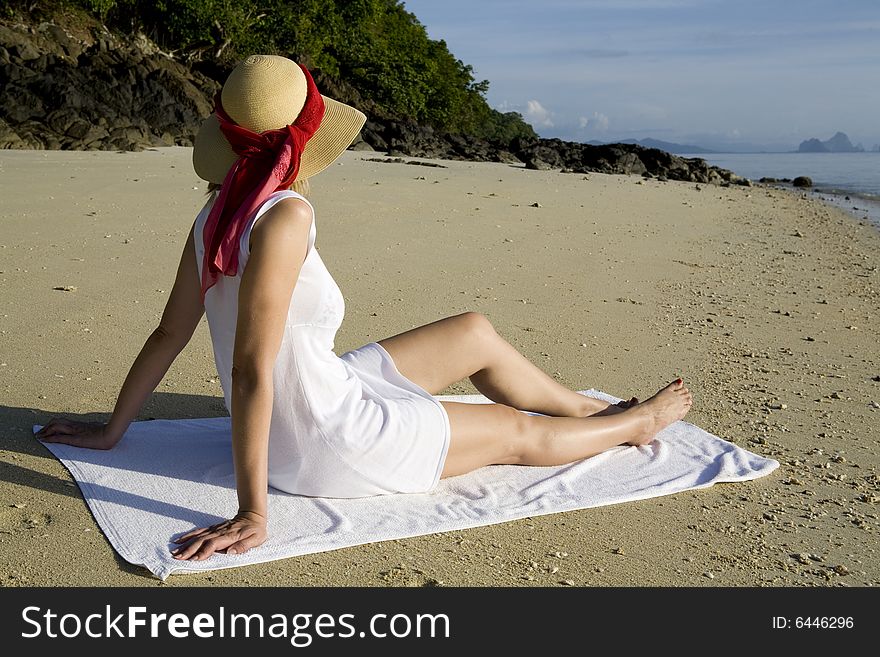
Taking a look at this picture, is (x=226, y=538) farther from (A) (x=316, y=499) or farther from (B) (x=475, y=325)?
(B) (x=475, y=325)

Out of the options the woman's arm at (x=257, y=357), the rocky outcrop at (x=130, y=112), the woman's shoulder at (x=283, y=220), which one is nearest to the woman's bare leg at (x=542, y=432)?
the woman's arm at (x=257, y=357)

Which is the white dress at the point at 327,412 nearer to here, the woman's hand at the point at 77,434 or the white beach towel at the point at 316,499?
the white beach towel at the point at 316,499

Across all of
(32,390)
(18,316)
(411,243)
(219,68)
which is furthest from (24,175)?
(219,68)

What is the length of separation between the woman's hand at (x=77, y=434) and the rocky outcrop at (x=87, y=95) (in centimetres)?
1357

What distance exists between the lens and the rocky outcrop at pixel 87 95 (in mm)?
17672

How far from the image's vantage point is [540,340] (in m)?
5.63

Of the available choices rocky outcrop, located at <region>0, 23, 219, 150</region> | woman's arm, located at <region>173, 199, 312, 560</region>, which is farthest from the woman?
rocky outcrop, located at <region>0, 23, 219, 150</region>

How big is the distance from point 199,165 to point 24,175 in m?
9.21

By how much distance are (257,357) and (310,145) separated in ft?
2.28

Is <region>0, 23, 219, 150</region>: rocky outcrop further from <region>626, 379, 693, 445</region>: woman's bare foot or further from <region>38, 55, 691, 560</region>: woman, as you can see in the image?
<region>626, 379, 693, 445</region>: woman's bare foot

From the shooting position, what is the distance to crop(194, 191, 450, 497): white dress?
2.96m

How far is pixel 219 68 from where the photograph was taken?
31750mm

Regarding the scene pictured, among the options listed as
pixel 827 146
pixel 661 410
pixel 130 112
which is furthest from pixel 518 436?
pixel 827 146

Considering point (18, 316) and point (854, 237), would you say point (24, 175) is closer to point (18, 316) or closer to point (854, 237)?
point (18, 316)
